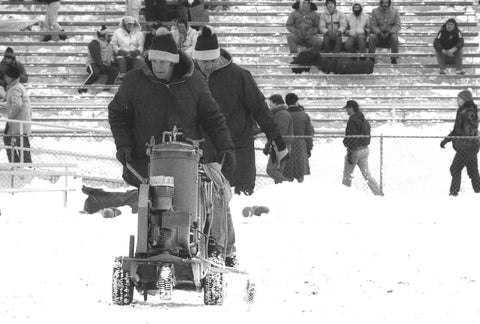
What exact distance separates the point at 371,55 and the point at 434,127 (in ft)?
7.57

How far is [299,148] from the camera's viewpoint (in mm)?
21781

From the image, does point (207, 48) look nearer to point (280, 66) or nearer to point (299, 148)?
point (299, 148)

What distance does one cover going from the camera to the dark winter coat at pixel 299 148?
21781mm

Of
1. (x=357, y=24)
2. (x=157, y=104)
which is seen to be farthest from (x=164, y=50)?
(x=357, y=24)

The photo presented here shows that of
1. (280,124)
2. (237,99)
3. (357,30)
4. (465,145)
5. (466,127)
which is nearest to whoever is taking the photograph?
(237,99)

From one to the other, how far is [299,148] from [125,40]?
5.93 m

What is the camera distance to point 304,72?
1105 inches

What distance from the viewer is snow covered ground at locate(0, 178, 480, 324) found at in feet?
28.5

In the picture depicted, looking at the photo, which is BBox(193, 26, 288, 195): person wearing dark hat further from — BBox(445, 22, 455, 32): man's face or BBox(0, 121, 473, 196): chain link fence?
BBox(445, 22, 455, 32): man's face

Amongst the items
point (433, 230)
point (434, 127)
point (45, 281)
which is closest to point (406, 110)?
point (434, 127)

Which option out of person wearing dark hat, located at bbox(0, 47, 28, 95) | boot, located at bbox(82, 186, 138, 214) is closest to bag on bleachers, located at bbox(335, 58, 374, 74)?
person wearing dark hat, located at bbox(0, 47, 28, 95)

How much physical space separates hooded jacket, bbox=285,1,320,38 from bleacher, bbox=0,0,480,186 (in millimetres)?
595

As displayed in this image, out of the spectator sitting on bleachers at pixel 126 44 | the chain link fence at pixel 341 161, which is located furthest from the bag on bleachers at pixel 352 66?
the spectator sitting on bleachers at pixel 126 44

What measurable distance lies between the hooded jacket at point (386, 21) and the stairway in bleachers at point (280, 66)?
50cm
